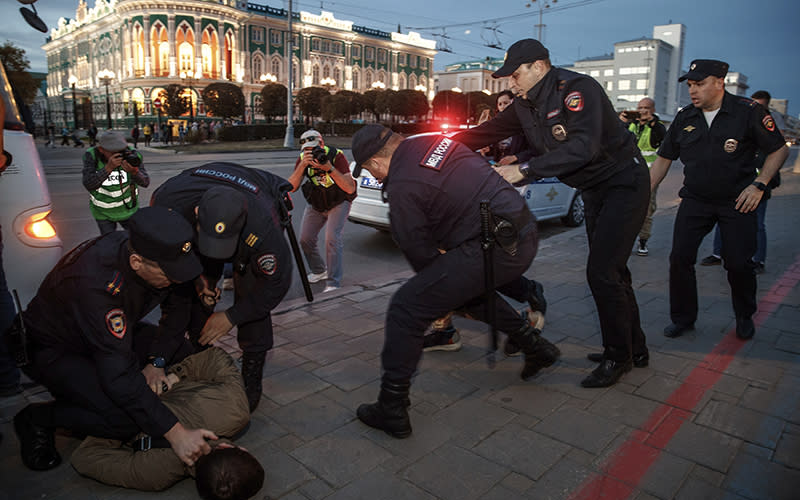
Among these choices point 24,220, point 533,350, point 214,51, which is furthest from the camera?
point 214,51

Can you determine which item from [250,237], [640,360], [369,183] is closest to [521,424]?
[640,360]

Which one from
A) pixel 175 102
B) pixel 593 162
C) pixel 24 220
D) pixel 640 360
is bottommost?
pixel 640 360

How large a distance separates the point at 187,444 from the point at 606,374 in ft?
8.25

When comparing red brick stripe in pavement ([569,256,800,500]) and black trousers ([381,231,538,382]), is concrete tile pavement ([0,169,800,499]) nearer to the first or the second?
red brick stripe in pavement ([569,256,800,500])

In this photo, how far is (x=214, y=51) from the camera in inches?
2419

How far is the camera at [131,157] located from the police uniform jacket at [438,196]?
3.37 meters

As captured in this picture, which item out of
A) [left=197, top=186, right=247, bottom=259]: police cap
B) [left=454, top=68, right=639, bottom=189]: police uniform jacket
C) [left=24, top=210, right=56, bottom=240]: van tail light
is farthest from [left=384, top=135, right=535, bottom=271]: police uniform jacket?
[left=24, top=210, right=56, bottom=240]: van tail light

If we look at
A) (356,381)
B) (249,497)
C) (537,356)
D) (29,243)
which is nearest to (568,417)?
(537,356)

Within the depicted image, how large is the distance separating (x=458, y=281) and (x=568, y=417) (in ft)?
3.58

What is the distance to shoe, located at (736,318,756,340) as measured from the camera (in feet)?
14.6

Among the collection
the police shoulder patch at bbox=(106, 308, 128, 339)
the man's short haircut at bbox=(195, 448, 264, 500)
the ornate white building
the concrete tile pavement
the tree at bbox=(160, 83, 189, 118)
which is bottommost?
the concrete tile pavement

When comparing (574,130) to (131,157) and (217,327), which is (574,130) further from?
(131,157)

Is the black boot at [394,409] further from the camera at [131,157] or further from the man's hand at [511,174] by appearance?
the camera at [131,157]

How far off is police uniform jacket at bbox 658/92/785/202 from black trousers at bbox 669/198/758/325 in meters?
0.13
